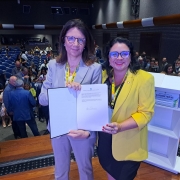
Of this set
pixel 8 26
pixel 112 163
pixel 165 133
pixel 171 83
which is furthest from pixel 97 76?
pixel 8 26

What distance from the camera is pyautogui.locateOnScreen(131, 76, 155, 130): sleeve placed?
3.76 feet

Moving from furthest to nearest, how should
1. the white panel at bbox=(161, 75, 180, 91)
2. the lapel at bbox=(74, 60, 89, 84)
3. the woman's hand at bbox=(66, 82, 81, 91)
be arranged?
the white panel at bbox=(161, 75, 180, 91) → the lapel at bbox=(74, 60, 89, 84) → the woman's hand at bbox=(66, 82, 81, 91)

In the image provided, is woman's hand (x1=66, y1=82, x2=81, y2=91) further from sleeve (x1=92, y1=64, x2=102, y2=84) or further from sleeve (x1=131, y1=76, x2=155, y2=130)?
sleeve (x1=131, y1=76, x2=155, y2=130)

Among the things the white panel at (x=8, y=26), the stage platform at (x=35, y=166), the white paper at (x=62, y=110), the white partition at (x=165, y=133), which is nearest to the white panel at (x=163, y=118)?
the white partition at (x=165, y=133)

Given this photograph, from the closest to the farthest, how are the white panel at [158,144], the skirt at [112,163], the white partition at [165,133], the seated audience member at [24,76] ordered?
1. the skirt at [112,163]
2. the white partition at [165,133]
3. the white panel at [158,144]
4. the seated audience member at [24,76]

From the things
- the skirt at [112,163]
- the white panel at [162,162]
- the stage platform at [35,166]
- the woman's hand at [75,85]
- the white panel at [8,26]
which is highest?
the white panel at [8,26]

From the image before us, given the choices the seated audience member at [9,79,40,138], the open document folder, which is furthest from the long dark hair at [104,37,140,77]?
the seated audience member at [9,79,40,138]

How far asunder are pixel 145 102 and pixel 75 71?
50 cm

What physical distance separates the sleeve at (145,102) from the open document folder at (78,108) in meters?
0.21

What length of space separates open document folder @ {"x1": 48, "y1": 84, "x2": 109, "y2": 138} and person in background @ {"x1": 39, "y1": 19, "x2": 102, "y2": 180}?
5 cm

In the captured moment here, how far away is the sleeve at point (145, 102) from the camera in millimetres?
1146

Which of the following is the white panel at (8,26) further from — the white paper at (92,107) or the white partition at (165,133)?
the white paper at (92,107)

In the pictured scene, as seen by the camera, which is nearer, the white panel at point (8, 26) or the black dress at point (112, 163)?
the black dress at point (112, 163)

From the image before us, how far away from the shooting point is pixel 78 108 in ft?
3.87
